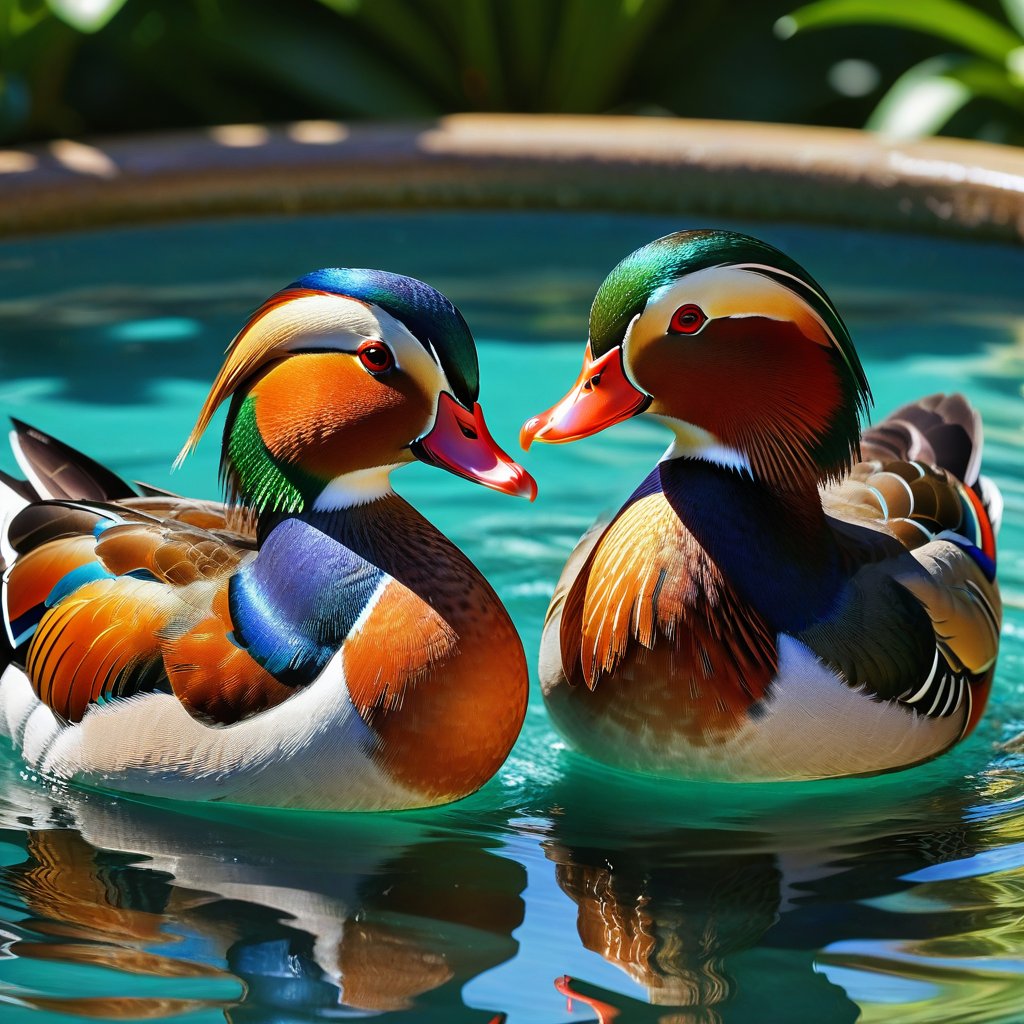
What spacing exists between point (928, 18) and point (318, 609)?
3.92 m

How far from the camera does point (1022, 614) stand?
11.8 ft

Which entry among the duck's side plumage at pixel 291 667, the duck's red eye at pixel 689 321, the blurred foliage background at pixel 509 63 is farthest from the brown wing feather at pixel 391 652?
the blurred foliage background at pixel 509 63

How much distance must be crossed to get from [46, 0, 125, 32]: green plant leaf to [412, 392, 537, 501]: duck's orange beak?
10.5ft

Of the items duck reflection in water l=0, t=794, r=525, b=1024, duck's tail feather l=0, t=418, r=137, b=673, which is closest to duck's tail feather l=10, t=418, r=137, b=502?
duck's tail feather l=0, t=418, r=137, b=673

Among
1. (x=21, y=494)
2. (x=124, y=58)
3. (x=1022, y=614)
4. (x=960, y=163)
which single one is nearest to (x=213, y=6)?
(x=124, y=58)

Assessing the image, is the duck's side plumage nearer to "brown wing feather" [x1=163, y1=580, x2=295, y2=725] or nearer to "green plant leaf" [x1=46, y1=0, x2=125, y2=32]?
"brown wing feather" [x1=163, y1=580, x2=295, y2=725]

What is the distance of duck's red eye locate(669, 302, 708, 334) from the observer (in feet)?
8.61

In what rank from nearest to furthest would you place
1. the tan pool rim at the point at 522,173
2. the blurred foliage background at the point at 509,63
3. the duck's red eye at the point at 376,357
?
the duck's red eye at the point at 376,357 → the tan pool rim at the point at 522,173 → the blurred foliage background at the point at 509,63

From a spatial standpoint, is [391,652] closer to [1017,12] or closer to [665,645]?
[665,645]

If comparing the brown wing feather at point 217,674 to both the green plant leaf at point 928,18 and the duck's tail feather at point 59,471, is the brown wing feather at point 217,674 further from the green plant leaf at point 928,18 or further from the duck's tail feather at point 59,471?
the green plant leaf at point 928,18

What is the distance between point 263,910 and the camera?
2.43 m

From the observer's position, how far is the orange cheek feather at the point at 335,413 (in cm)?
248

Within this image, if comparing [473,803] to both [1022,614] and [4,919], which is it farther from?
[1022,614]

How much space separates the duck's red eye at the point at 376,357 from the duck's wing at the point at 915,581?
0.78 metres
